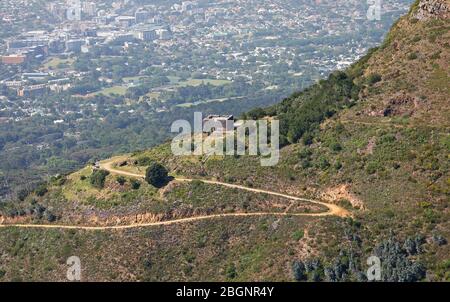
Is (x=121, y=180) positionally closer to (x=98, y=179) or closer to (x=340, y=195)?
(x=98, y=179)

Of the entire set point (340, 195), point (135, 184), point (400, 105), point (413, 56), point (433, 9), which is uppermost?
point (433, 9)

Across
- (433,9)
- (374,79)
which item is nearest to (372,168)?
(374,79)

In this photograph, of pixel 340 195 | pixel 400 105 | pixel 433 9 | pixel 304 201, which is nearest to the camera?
pixel 340 195

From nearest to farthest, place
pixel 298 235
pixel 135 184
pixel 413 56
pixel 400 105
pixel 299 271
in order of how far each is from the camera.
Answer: pixel 299 271
pixel 298 235
pixel 400 105
pixel 135 184
pixel 413 56

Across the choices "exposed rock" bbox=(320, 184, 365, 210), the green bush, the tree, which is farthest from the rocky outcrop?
the tree

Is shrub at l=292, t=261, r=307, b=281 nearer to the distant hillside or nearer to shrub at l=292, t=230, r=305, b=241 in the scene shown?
the distant hillside
